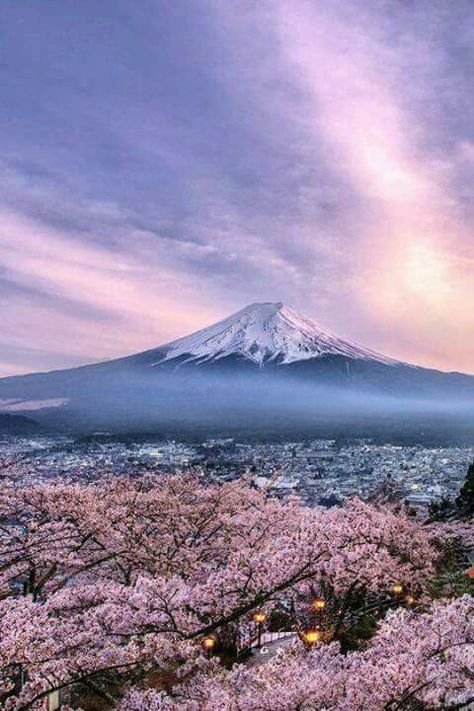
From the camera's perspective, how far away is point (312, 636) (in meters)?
7.48

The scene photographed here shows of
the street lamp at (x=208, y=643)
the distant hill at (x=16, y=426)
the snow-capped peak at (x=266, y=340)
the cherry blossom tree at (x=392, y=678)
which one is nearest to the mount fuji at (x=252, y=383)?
the snow-capped peak at (x=266, y=340)

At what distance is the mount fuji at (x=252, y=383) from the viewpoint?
4525 inches

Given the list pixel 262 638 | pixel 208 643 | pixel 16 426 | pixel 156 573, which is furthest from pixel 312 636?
pixel 16 426

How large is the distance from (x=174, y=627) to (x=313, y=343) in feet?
Answer: 479

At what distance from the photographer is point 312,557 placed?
228 inches

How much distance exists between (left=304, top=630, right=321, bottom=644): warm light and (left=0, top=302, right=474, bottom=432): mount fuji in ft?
304

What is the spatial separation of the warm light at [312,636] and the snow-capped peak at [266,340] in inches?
5279

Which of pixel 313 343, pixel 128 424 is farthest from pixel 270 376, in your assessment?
pixel 128 424

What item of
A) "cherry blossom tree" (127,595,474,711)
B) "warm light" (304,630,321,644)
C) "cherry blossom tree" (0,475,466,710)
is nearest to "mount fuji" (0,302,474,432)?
"cherry blossom tree" (0,475,466,710)

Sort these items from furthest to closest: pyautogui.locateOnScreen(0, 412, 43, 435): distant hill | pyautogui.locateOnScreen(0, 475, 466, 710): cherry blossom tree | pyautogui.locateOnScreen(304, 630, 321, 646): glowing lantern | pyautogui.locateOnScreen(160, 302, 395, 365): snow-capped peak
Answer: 1. pyautogui.locateOnScreen(160, 302, 395, 365): snow-capped peak
2. pyautogui.locateOnScreen(0, 412, 43, 435): distant hill
3. pyautogui.locateOnScreen(304, 630, 321, 646): glowing lantern
4. pyautogui.locateOnScreen(0, 475, 466, 710): cherry blossom tree

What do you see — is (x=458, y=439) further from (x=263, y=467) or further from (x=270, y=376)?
(x=270, y=376)

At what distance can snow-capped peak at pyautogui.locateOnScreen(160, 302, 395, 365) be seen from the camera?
144500mm

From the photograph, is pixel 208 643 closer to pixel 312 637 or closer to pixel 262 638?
pixel 312 637

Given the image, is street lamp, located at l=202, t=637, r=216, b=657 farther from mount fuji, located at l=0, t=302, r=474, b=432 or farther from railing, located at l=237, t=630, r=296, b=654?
mount fuji, located at l=0, t=302, r=474, b=432
